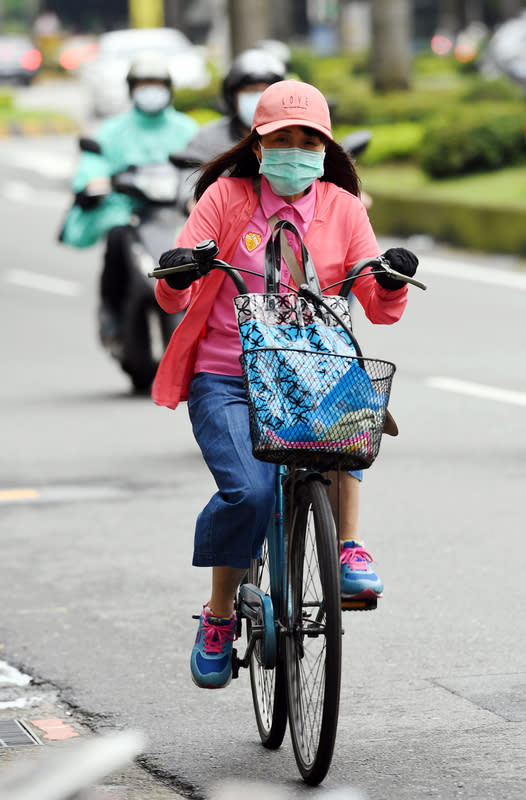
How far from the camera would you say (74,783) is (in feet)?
7.56

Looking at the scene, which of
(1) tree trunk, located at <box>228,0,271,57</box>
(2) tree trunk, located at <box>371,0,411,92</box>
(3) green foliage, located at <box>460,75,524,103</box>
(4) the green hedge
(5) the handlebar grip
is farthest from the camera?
(2) tree trunk, located at <box>371,0,411,92</box>

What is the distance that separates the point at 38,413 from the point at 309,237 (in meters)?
6.31

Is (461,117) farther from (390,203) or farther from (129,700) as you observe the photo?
(129,700)

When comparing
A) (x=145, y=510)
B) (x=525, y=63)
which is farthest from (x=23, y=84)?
(x=145, y=510)

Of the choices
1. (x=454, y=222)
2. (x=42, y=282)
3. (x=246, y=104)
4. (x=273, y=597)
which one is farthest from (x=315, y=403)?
(x=454, y=222)

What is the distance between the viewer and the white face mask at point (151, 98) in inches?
436

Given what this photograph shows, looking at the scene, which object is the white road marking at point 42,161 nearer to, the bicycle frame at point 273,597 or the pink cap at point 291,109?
the pink cap at point 291,109

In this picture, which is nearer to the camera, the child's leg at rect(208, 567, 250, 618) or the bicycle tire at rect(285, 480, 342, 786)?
the bicycle tire at rect(285, 480, 342, 786)

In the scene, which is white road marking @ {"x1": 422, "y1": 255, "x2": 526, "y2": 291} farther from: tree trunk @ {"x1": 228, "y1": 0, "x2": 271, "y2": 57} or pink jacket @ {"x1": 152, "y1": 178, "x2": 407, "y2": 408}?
pink jacket @ {"x1": 152, "y1": 178, "x2": 407, "y2": 408}

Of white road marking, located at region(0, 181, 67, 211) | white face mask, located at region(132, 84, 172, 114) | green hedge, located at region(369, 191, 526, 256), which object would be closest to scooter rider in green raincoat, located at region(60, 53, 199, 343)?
white face mask, located at region(132, 84, 172, 114)

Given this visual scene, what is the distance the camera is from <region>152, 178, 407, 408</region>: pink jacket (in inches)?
195

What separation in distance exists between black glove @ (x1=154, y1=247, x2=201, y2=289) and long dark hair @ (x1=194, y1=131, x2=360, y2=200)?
1.24 feet

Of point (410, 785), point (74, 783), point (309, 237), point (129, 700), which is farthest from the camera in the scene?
point (129, 700)

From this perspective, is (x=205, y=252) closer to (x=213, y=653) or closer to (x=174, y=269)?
(x=174, y=269)
